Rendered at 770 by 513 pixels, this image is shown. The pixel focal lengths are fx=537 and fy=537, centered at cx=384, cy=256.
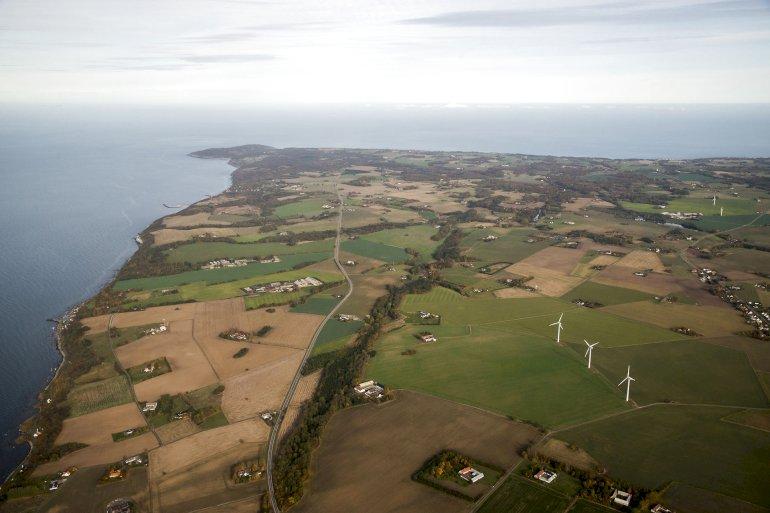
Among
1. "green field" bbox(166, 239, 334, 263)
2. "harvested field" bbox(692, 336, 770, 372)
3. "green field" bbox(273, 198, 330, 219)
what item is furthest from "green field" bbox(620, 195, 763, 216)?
"green field" bbox(166, 239, 334, 263)

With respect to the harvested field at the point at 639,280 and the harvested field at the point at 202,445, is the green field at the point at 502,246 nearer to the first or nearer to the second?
the harvested field at the point at 639,280

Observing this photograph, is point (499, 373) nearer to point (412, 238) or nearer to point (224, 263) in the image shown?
point (224, 263)

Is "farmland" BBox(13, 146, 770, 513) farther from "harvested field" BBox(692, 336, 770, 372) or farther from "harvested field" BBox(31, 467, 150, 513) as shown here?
"harvested field" BBox(692, 336, 770, 372)

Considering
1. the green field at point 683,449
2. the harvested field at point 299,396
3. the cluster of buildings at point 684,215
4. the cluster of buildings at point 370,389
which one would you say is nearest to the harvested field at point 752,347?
the green field at point 683,449

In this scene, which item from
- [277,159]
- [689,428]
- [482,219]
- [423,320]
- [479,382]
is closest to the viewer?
[689,428]

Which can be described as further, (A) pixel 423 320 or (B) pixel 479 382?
(A) pixel 423 320

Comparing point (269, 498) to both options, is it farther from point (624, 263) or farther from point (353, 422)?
point (624, 263)

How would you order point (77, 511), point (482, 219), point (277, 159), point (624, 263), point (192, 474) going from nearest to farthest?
point (77, 511) < point (192, 474) < point (624, 263) < point (482, 219) < point (277, 159)

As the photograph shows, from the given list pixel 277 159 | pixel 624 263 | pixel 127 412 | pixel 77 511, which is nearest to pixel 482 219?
pixel 624 263
